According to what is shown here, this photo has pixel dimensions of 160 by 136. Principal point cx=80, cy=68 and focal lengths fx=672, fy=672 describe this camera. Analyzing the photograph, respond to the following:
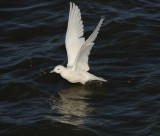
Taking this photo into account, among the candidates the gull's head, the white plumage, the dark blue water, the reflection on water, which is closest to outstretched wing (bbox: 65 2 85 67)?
the white plumage

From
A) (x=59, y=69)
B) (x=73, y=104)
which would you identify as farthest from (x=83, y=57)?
(x=73, y=104)

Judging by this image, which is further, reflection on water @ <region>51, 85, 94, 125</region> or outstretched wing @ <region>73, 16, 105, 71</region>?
outstretched wing @ <region>73, 16, 105, 71</region>

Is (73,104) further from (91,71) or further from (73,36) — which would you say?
(73,36)

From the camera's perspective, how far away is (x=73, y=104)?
1245cm

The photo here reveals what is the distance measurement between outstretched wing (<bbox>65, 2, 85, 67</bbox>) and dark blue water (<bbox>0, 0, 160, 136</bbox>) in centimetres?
57

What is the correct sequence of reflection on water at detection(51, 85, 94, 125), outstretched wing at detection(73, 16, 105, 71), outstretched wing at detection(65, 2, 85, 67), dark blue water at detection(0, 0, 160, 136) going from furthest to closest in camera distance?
outstretched wing at detection(65, 2, 85, 67)
outstretched wing at detection(73, 16, 105, 71)
reflection on water at detection(51, 85, 94, 125)
dark blue water at detection(0, 0, 160, 136)

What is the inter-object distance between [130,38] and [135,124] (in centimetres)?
433

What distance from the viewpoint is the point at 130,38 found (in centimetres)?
1538

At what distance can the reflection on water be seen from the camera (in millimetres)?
11742

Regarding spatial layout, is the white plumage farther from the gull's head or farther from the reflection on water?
the reflection on water

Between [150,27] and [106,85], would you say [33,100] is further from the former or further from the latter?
[150,27]

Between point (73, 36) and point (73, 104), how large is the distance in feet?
6.30

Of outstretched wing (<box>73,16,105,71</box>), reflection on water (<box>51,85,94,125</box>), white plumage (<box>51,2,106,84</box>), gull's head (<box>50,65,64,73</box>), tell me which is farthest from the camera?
gull's head (<box>50,65,64,73</box>)

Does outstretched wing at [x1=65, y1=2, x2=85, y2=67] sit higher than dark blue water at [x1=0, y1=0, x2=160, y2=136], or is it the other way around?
outstretched wing at [x1=65, y1=2, x2=85, y2=67]
